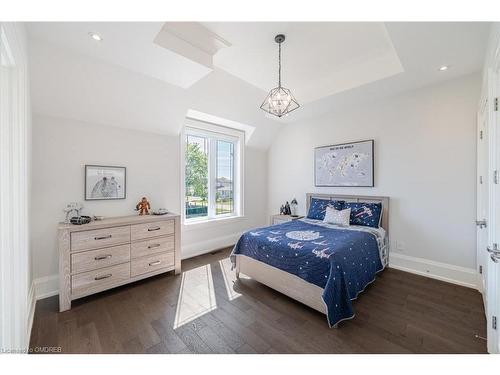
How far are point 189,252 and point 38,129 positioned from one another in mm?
2474

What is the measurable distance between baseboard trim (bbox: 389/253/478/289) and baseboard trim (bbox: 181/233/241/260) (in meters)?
2.69

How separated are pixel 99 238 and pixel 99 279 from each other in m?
0.43

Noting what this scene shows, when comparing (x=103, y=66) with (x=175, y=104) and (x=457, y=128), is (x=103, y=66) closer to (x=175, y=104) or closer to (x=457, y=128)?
(x=175, y=104)

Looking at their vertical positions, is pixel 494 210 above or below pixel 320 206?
above

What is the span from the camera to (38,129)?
229 cm

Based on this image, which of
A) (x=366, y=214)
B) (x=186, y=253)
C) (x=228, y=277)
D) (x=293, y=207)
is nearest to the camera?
(x=228, y=277)

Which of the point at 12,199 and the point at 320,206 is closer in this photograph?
the point at 12,199

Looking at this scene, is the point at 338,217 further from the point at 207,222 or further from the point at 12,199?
the point at 12,199

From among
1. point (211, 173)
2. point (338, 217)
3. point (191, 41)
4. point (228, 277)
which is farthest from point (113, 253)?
point (338, 217)

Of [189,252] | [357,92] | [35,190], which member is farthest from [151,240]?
[357,92]

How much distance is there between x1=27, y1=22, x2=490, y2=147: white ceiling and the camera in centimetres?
183

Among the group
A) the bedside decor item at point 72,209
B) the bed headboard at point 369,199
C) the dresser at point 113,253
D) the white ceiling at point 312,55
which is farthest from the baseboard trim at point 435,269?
the bedside decor item at point 72,209

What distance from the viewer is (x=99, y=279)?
2234 mm

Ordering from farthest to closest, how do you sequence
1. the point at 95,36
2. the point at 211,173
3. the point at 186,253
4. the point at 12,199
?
the point at 211,173 < the point at 186,253 < the point at 95,36 < the point at 12,199
